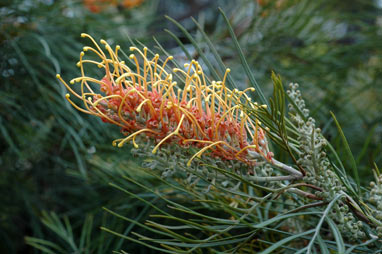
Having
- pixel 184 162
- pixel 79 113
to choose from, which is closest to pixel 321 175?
pixel 184 162

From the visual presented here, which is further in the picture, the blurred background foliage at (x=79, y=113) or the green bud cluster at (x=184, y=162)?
the blurred background foliage at (x=79, y=113)

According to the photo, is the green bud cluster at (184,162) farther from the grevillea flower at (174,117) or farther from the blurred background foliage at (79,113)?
the blurred background foliage at (79,113)

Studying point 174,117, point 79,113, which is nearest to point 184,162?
point 174,117

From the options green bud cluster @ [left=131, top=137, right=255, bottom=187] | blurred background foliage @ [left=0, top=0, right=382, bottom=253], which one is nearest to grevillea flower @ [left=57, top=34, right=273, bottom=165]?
green bud cluster @ [left=131, top=137, right=255, bottom=187]

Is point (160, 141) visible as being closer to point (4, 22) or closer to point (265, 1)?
point (4, 22)

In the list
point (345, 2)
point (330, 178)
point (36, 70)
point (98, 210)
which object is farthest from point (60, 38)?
point (345, 2)

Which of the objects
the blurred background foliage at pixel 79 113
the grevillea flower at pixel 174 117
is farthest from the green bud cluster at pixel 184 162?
the blurred background foliage at pixel 79 113

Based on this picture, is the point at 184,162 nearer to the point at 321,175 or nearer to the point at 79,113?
the point at 321,175

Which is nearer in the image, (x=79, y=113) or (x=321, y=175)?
(x=321, y=175)
